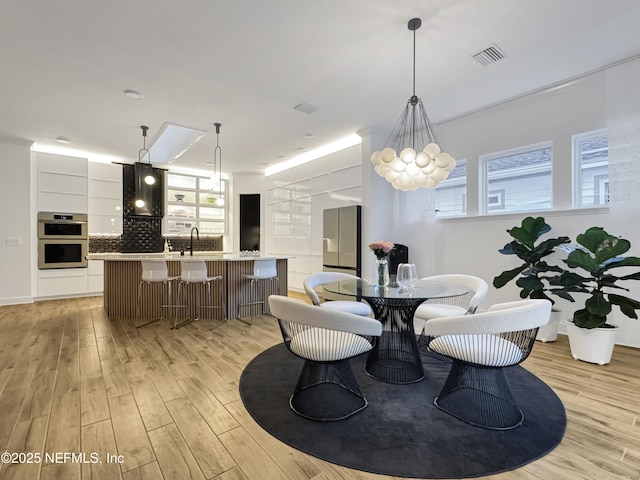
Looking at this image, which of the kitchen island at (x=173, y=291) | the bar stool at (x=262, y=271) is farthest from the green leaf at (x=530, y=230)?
the kitchen island at (x=173, y=291)

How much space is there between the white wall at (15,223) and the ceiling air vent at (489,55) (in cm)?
722

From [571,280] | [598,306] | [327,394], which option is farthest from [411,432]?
[571,280]

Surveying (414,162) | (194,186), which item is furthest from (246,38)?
(194,186)

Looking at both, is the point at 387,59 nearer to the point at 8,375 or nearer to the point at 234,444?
the point at 234,444

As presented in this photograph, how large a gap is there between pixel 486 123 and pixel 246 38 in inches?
131

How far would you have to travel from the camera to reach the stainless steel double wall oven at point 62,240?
19.6ft

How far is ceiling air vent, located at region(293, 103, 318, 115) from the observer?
4.22 meters

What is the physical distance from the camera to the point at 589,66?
335 centimetres

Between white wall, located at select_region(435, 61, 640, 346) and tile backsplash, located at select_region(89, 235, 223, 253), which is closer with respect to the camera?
white wall, located at select_region(435, 61, 640, 346)

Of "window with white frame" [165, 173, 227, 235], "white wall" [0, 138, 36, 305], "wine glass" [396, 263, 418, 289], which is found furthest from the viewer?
"window with white frame" [165, 173, 227, 235]

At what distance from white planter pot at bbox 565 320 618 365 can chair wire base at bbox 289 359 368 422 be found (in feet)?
Result: 7.40

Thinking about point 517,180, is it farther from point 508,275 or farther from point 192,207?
point 192,207

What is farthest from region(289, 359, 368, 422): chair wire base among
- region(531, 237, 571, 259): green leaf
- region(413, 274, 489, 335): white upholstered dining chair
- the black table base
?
region(531, 237, 571, 259): green leaf

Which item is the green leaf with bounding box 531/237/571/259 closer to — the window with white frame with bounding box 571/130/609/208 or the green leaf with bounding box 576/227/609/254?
the green leaf with bounding box 576/227/609/254
